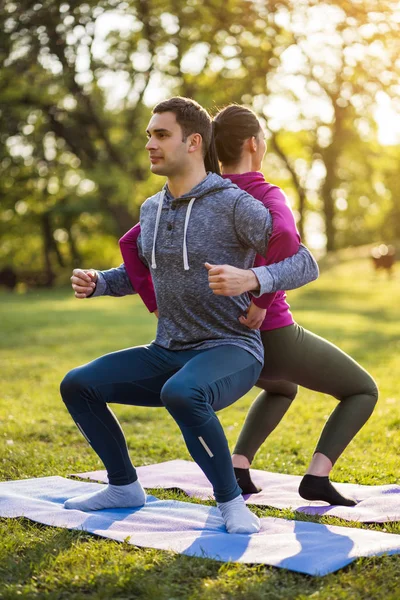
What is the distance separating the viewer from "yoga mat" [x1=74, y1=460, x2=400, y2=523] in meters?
4.43

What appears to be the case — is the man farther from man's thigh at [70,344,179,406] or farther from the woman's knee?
the woman's knee

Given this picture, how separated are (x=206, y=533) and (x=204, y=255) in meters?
1.30

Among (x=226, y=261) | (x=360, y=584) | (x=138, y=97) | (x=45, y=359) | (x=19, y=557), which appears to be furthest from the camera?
(x=138, y=97)

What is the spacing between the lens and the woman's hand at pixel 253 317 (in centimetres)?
406

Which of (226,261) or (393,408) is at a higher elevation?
(226,261)

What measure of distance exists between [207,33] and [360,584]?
1881 centimetres

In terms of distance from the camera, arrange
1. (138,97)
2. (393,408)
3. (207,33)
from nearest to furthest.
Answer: (393,408) → (207,33) → (138,97)

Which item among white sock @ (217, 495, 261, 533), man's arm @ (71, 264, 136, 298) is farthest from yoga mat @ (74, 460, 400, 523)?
man's arm @ (71, 264, 136, 298)

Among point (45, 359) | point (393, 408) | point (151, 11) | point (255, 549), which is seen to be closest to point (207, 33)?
point (151, 11)

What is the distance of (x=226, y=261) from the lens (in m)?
4.12

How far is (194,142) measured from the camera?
4188 millimetres

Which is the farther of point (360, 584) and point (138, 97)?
point (138, 97)

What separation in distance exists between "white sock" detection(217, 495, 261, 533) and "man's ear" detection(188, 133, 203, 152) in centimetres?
169

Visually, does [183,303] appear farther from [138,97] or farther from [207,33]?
[138,97]
